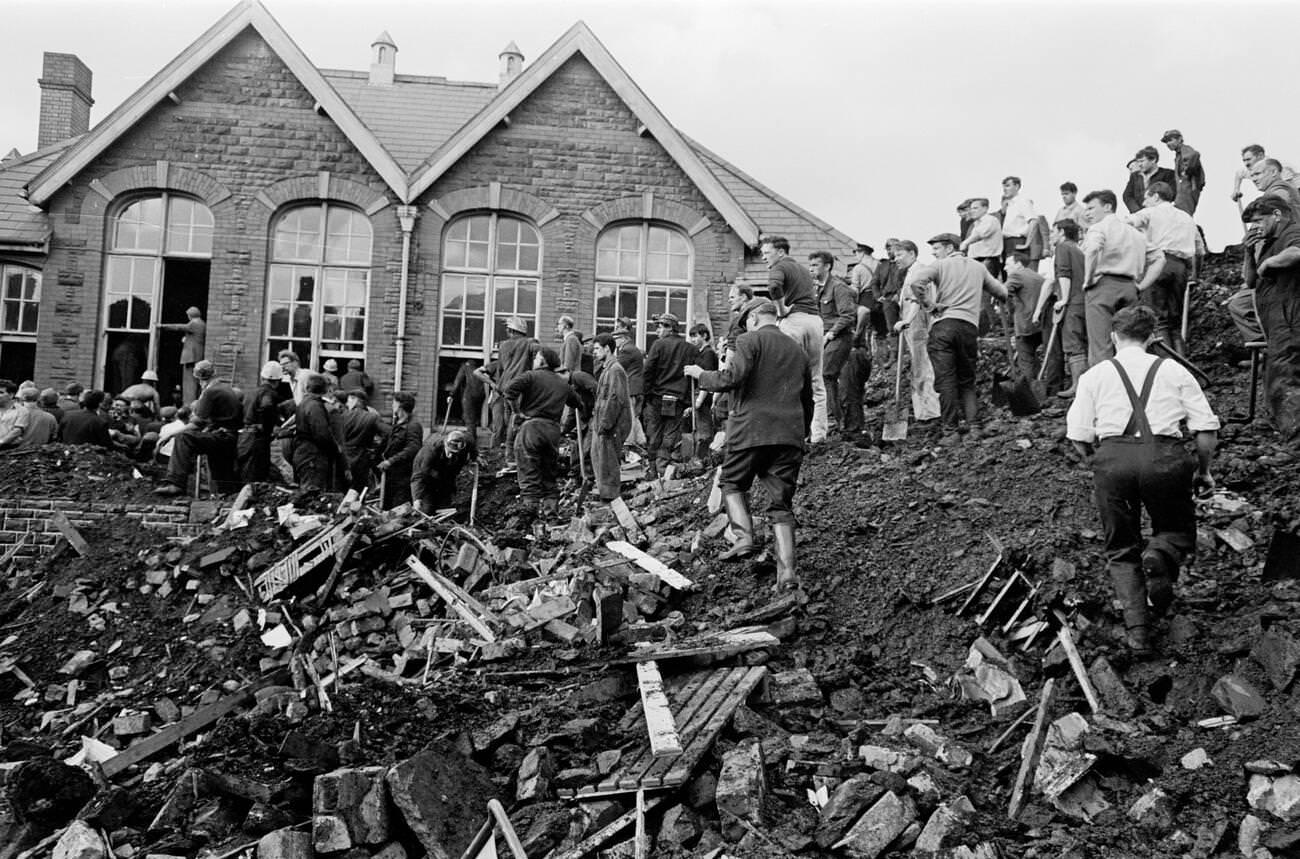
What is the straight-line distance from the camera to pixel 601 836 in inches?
245

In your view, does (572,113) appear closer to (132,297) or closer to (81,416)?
(132,297)

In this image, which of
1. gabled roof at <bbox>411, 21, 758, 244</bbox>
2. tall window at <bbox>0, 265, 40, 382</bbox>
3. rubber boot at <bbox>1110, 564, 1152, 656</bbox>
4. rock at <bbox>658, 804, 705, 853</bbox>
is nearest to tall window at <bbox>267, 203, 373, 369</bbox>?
gabled roof at <bbox>411, 21, 758, 244</bbox>

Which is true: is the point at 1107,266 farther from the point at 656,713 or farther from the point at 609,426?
the point at 656,713

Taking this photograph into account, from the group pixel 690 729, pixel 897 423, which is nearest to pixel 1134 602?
pixel 690 729

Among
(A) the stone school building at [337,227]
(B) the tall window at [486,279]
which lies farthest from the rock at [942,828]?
(B) the tall window at [486,279]

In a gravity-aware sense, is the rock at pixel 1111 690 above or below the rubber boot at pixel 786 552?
below

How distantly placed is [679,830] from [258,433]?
10702 mm

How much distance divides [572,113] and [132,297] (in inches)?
307

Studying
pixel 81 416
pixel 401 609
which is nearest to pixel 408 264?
pixel 81 416

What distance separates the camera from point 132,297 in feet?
64.7

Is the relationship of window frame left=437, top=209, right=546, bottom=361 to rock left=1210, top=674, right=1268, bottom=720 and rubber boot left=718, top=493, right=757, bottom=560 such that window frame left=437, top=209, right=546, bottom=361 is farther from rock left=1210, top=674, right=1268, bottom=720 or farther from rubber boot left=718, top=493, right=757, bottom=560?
rock left=1210, top=674, right=1268, bottom=720

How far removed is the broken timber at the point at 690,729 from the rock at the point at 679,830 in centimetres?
17

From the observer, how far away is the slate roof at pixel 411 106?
22047 mm

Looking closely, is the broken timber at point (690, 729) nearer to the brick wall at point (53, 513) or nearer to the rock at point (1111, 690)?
the rock at point (1111, 690)
